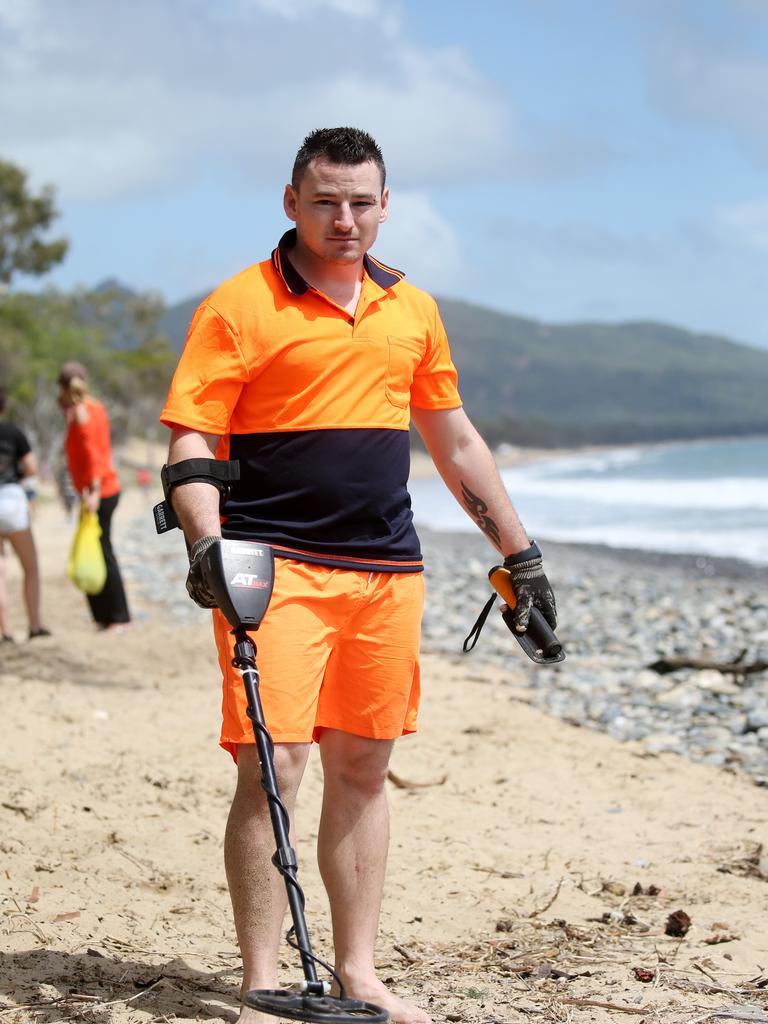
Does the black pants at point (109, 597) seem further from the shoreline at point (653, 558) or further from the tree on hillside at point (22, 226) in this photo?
the tree on hillside at point (22, 226)

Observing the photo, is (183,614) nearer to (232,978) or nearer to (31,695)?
(31,695)

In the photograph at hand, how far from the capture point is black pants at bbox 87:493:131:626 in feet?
30.5

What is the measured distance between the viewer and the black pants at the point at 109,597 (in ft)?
30.5

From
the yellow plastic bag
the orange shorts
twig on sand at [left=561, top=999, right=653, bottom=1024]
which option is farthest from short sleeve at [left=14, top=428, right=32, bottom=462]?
twig on sand at [left=561, top=999, right=653, bottom=1024]

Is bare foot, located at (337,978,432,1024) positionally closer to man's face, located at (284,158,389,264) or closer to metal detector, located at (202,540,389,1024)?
metal detector, located at (202,540,389,1024)

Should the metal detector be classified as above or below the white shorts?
below

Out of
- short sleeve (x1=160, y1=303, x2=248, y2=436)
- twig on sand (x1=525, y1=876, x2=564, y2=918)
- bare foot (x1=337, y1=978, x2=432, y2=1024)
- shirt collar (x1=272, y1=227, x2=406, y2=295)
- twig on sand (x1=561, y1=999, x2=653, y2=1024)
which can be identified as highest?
shirt collar (x1=272, y1=227, x2=406, y2=295)

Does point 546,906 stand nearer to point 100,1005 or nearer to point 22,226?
point 100,1005

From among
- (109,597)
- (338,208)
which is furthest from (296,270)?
(109,597)

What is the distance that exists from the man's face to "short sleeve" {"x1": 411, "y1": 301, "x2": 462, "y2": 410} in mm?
321

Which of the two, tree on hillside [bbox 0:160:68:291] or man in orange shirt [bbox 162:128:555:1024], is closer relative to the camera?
man in orange shirt [bbox 162:128:555:1024]

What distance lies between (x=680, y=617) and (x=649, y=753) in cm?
589

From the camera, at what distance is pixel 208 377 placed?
120 inches

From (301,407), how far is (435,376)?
0.47 m
